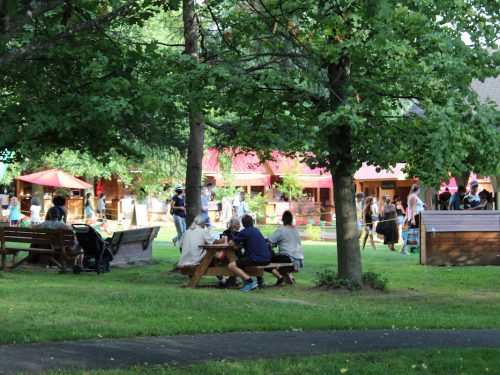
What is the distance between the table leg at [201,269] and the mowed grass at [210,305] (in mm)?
199

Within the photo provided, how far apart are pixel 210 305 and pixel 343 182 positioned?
3.45m

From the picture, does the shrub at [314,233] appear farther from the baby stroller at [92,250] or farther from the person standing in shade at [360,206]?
the baby stroller at [92,250]

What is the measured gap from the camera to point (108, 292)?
11562 mm

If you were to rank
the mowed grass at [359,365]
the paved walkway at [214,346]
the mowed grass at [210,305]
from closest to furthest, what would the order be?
the mowed grass at [359,365] → the paved walkway at [214,346] → the mowed grass at [210,305]

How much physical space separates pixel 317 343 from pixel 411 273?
8148mm

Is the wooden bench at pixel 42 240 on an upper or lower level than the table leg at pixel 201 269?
upper

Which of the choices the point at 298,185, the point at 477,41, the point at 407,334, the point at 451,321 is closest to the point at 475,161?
the point at 477,41

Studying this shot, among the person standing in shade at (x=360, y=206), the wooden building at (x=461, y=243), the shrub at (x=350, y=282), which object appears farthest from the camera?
the person standing in shade at (x=360, y=206)

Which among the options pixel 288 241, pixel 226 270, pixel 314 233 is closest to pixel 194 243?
pixel 226 270

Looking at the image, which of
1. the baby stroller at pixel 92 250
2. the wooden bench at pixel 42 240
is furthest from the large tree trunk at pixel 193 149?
the wooden bench at pixel 42 240

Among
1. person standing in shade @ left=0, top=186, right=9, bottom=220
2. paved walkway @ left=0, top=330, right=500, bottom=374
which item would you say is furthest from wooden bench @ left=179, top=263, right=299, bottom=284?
person standing in shade @ left=0, top=186, right=9, bottom=220

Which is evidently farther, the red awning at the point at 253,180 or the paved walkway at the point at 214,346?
the red awning at the point at 253,180

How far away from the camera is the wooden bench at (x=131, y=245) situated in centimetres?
1641

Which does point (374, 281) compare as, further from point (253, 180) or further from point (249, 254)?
point (253, 180)
